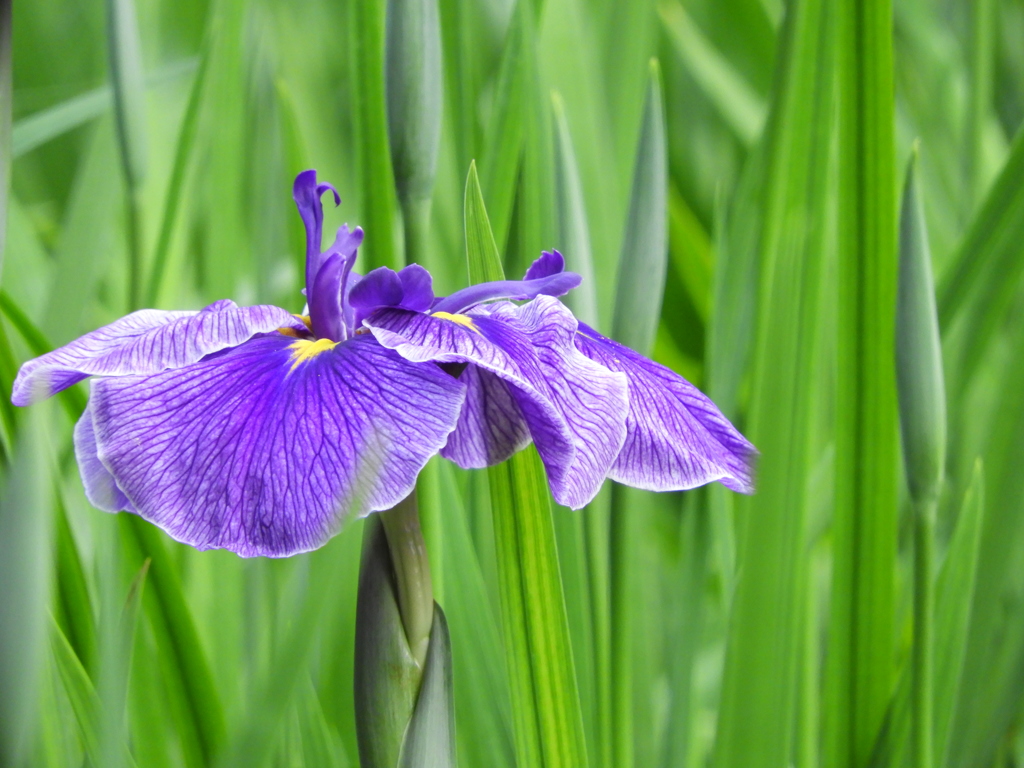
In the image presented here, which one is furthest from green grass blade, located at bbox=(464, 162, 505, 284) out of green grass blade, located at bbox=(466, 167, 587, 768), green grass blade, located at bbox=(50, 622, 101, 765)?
green grass blade, located at bbox=(50, 622, 101, 765)

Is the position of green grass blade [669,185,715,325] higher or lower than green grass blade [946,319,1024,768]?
higher

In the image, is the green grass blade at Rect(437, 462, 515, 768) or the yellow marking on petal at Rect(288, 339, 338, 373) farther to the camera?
the green grass blade at Rect(437, 462, 515, 768)

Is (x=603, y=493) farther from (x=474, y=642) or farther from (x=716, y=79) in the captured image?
(x=716, y=79)

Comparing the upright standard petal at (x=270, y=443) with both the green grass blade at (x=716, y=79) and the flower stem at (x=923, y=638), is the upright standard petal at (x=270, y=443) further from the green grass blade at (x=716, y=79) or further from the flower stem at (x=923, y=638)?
the green grass blade at (x=716, y=79)

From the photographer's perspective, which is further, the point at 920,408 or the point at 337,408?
the point at 920,408

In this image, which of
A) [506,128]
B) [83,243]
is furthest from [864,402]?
[83,243]

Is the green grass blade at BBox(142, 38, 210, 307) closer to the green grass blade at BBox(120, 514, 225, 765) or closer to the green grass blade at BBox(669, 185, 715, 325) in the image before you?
the green grass blade at BBox(120, 514, 225, 765)
